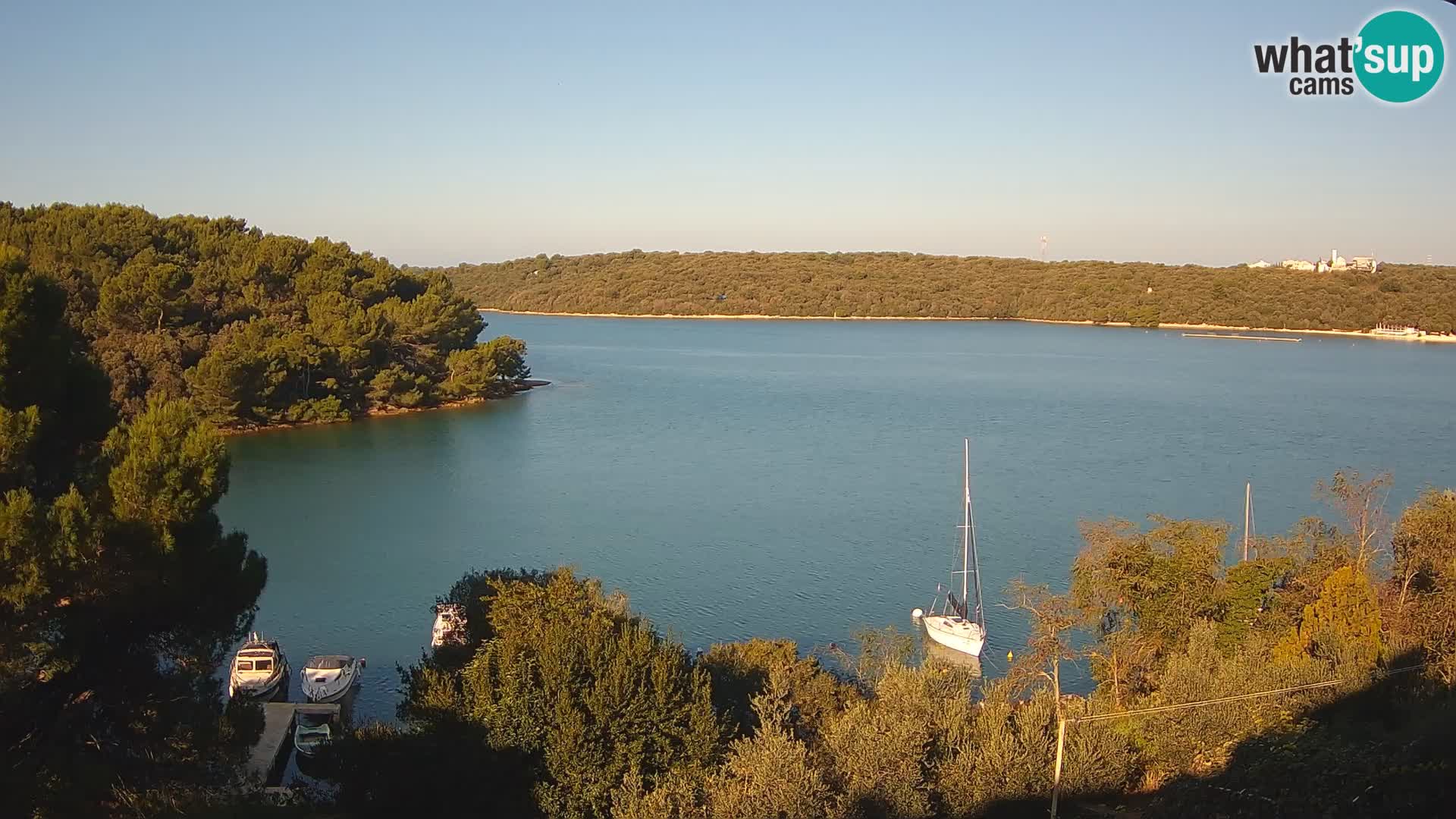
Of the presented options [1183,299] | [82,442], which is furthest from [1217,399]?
[1183,299]

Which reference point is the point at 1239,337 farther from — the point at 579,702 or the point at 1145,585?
the point at 579,702

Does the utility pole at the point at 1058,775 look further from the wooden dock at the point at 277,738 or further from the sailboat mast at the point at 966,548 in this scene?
the sailboat mast at the point at 966,548

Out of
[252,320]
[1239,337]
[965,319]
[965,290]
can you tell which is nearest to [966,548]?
[252,320]

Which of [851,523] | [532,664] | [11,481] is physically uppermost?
[11,481]

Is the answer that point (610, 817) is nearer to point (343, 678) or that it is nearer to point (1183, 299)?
point (343, 678)

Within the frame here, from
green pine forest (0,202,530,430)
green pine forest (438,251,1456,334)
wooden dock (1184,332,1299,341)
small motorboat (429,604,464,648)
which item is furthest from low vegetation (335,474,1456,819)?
green pine forest (438,251,1456,334)

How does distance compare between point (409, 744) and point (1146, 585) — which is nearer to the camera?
point (409, 744)

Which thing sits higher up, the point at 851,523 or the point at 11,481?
the point at 11,481
